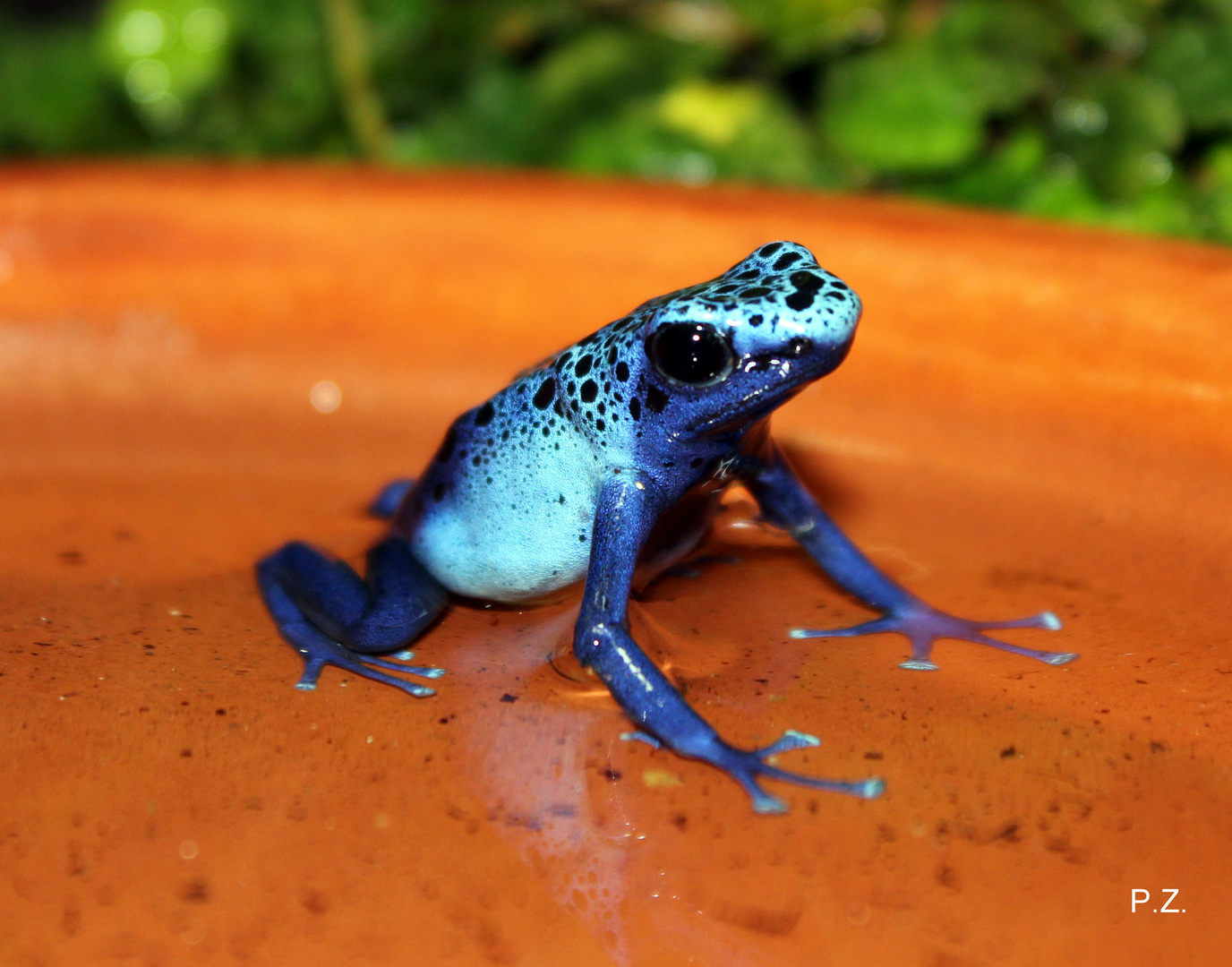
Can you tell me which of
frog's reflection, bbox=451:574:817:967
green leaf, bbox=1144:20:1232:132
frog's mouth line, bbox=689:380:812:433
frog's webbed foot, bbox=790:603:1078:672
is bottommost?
frog's reflection, bbox=451:574:817:967

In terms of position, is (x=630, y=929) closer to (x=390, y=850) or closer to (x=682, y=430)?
(x=390, y=850)

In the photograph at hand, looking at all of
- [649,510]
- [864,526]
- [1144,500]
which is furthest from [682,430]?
[1144,500]

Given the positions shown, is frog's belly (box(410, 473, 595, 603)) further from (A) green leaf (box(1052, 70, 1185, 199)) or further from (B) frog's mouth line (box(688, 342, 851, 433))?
(A) green leaf (box(1052, 70, 1185, 199))

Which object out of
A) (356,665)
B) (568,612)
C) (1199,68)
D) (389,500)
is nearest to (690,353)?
(568,612)

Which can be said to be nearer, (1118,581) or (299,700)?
(299,700)

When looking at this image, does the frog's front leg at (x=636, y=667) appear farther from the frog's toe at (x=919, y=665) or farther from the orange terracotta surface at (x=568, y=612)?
the frog's toe at (x=919, y=665)

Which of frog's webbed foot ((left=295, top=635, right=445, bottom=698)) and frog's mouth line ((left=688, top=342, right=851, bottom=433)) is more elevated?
frog's mouth line ((left=688, top=342, right=851, bottom=433))

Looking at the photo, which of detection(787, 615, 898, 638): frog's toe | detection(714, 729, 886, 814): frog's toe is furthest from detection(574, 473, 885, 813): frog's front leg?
detection(787, 615, 898, 638): frog's toe
